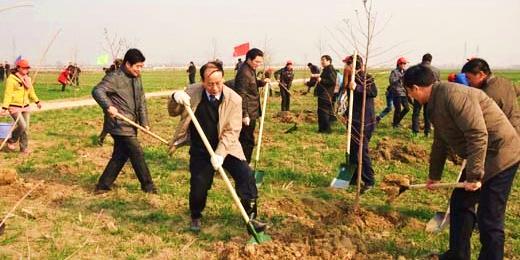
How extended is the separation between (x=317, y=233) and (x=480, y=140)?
1.89 m

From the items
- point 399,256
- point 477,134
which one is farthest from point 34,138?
point 477,134

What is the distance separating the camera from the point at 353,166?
20.7ft

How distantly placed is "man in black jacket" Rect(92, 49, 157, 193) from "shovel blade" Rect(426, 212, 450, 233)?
11.1 ft

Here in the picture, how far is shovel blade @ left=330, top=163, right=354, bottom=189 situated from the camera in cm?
636

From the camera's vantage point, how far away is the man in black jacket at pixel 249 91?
634 centimetres

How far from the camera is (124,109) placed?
5.93 meters

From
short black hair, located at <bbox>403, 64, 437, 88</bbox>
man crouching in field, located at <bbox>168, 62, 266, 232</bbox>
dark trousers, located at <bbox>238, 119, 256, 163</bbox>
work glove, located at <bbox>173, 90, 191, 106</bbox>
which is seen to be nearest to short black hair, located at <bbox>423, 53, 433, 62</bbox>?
dark trousers, located at <bbox>238, 119, 256, 163</bbox>

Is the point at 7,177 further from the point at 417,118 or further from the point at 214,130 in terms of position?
the point at 417,118

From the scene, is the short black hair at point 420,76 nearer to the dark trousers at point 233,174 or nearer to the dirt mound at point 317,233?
the dirt mound at point 317,233

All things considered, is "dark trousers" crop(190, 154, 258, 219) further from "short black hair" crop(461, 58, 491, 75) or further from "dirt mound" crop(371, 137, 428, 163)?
"dirt mound" crop(371, 137, 428, 163)

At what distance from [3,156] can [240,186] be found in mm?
5607

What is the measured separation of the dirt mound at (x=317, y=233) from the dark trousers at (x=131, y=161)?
172cm

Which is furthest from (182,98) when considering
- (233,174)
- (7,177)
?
(7,177)

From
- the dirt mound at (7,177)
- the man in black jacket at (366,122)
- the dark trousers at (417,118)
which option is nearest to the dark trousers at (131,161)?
the dirt mound at (7,177)
